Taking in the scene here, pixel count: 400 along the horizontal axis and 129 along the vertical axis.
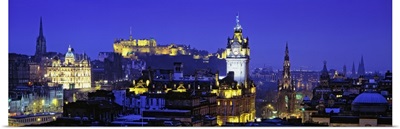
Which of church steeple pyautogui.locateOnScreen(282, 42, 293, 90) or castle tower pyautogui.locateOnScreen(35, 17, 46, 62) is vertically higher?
castle tower pyautogui.locateOnScreen(35, 17, 46, 62)

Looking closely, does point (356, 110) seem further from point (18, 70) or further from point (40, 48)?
point (40, 48)

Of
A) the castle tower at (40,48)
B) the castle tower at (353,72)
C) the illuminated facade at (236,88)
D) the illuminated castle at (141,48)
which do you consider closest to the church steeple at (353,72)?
the castle tower at (353,72)

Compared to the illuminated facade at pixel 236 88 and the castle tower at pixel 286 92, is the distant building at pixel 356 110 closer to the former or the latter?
the illuminated facade at pixel 236 88

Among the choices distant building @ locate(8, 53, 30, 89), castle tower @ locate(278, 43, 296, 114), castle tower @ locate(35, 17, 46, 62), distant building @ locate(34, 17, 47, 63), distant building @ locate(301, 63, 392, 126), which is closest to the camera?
distant building @ locate(301, 63, 392, 126)

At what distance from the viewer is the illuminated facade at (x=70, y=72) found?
46.8 metres

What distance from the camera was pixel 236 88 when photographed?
33.9m

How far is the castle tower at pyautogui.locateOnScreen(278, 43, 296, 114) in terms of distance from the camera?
4044 centimetres

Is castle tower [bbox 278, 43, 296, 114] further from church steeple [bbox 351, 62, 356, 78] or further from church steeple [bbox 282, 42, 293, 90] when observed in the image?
church steeple [bbox 351, 62, 356, 78]

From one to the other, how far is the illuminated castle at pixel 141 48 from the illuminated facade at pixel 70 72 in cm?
214

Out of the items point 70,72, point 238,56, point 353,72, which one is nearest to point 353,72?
point 353,72

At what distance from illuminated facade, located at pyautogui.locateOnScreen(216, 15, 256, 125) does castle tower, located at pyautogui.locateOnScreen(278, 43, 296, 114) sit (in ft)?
12.2

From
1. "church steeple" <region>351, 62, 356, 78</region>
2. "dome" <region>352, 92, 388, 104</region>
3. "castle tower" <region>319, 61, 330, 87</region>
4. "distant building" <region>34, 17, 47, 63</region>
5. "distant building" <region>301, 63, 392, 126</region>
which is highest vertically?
"distant building" <region>34, 17, 47, 63</region>

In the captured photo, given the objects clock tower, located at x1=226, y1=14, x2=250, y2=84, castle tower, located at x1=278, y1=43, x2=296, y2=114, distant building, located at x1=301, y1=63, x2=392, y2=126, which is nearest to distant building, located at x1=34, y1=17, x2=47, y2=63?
clock tower, located at x1=226, y1=14, x2=250, y2=84
